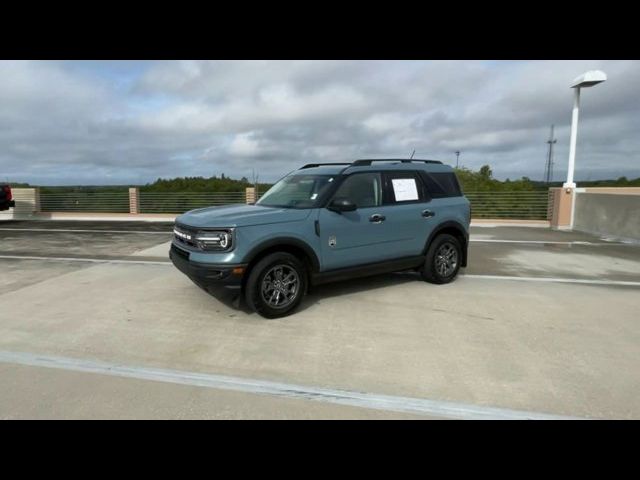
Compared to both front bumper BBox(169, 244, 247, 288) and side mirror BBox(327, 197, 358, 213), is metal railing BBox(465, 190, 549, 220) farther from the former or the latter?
front bumper BBox(169, 244, 247, 288)

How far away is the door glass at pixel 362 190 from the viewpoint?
5.20 meters

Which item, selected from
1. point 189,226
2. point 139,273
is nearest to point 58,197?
point 139,273

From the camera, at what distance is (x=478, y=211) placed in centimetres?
1565

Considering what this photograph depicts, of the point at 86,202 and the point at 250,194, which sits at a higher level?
the point at 250,194

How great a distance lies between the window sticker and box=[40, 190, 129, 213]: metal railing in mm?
15475

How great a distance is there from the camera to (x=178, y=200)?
17547 millimetres

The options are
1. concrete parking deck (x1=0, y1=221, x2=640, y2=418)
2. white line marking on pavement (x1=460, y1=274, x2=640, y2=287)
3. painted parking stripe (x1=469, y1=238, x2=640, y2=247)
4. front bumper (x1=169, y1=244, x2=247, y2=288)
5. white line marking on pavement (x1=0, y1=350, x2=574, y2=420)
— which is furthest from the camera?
painted parking stripe (x1=469, y1=238, x2=640, y2=247)

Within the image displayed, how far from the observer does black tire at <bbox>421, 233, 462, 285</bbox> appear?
19.5ft

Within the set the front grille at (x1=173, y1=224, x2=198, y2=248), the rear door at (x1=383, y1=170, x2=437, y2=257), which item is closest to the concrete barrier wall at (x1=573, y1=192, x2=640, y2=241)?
the rear door at (x1=383, y1=170, x2=437, y2=257)

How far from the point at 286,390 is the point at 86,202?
18257 mm

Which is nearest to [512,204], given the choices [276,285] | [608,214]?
[608,214]

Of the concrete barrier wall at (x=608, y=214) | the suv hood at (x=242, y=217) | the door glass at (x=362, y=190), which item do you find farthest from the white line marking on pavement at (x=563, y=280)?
the concrete barrier wall at (x=608, y=214)

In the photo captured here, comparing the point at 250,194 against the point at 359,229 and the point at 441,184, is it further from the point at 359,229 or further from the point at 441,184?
the point at 359,229

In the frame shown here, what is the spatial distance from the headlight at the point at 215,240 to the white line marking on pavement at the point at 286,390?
1.44 metres
